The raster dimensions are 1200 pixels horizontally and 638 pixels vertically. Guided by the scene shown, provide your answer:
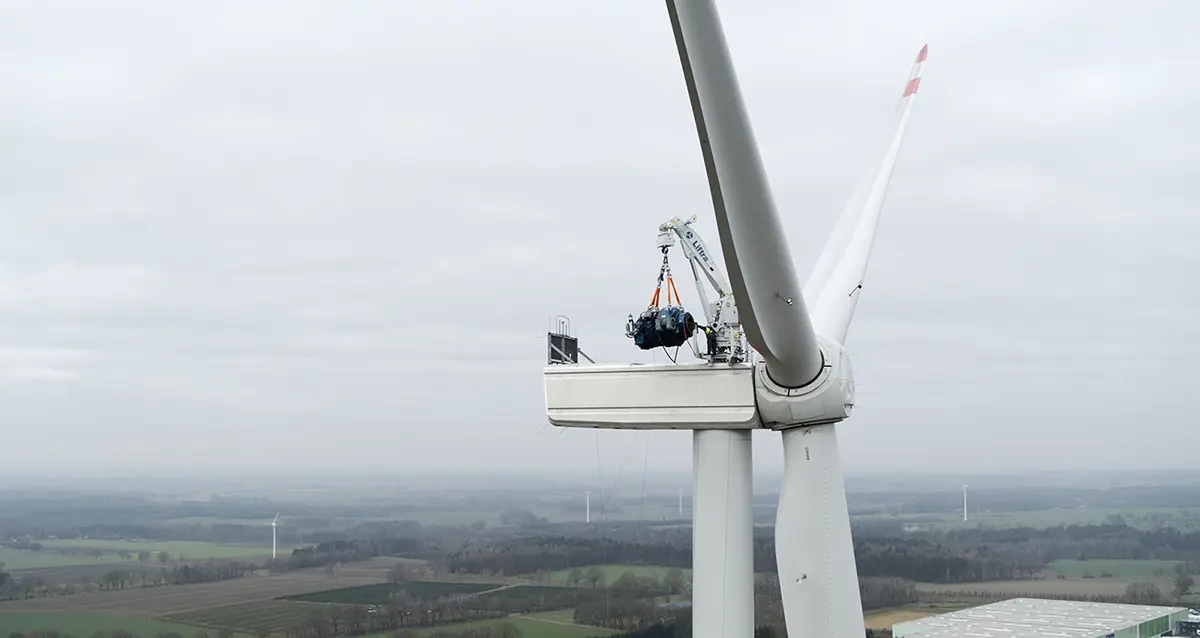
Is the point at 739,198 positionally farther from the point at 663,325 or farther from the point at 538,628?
the point at 538,628

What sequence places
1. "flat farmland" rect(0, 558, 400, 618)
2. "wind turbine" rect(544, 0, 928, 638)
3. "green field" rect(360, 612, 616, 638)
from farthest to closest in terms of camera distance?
"flat farmland" rect(0, 558, 400, 618)
"green field" rect(360, 612, 616, 638)
"wind turbine" rect(544, 0, 928, 638)

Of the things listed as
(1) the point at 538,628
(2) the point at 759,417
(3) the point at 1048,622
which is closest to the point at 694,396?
(2) the point at 759,417

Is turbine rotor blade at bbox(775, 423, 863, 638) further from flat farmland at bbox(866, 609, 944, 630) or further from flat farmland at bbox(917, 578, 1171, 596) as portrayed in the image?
flat farmland at bbox(917, 578, 1171, 596)

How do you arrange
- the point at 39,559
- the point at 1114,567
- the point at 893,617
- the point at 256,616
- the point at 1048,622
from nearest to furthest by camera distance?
the point at 1048,622
the point at 893,617
the point at 256,616
the point at 1114,567
the point at 39,559

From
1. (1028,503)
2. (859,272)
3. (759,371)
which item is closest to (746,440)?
(759,371)

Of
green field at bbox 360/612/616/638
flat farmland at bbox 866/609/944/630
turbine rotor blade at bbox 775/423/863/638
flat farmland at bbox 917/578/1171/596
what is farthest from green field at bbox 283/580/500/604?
turbine rotor blade at bbox 775/423/863/638

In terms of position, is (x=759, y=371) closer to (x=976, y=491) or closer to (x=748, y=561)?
(x=748, y=561)

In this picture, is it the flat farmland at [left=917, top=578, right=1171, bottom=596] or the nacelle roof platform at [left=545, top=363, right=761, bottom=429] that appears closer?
the nacelle roof platform at [left=545, top=363, right=761, bottom=429]
